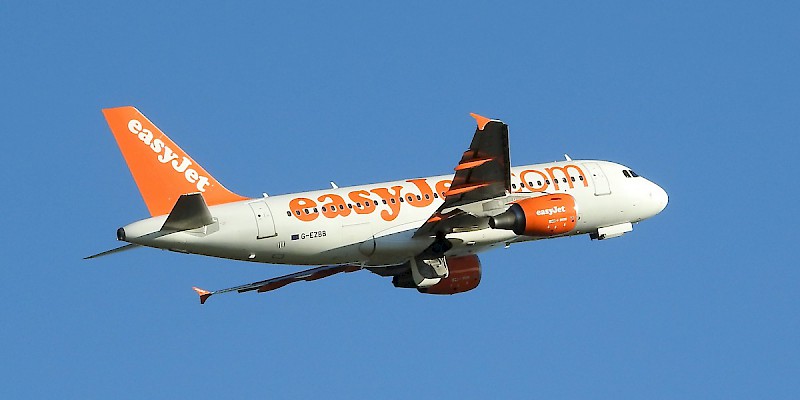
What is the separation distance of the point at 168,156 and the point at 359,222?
24.0 feet

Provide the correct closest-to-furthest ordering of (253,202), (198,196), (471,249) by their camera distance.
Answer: (198,196)
(253,202)
(471,249)

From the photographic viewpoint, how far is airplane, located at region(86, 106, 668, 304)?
174 ft

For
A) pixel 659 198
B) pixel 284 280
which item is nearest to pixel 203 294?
pixel 284 280

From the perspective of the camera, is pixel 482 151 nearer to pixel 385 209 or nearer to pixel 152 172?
pixel 385 209

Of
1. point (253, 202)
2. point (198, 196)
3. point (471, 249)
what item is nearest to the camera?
point (198, 196)

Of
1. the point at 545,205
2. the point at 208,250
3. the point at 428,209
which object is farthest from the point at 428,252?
the point at 208,250

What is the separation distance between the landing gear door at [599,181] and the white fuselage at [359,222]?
2.0 inches

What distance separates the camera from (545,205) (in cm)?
5553

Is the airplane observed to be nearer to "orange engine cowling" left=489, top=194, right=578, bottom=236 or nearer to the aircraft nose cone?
"orange engine cowling" left=489, top=194, right=578, bottom=236

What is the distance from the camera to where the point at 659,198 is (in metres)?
64.3

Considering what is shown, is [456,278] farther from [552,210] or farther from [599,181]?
[599,181]

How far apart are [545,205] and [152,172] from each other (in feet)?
46.2

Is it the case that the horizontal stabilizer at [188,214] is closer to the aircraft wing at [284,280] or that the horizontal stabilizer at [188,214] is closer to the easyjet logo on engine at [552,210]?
the aircraft wing at [284,280]

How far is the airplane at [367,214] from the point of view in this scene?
52969 mm
